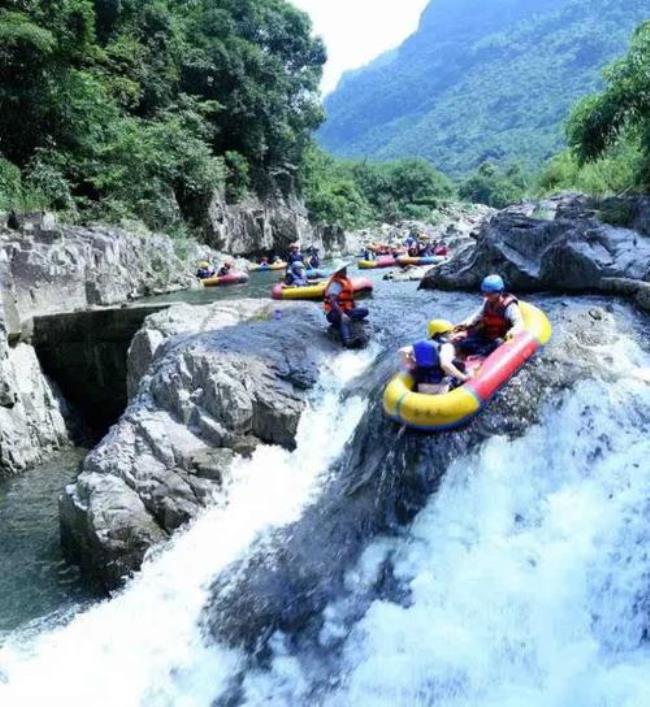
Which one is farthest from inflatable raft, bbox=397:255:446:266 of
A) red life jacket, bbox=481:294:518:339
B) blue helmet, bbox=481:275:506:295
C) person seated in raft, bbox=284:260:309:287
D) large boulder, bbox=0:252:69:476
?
blue helmet, bbox=481:275:506:295

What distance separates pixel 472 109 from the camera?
450ft

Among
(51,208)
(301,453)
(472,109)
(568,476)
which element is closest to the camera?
A: (568,476)

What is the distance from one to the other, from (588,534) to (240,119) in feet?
89.7

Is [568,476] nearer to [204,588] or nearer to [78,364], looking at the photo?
[204,588]

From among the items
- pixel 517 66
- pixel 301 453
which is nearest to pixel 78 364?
pixel 301 453

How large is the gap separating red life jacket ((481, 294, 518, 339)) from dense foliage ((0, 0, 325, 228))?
10994 mm

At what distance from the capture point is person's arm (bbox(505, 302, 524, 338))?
24.9 ft

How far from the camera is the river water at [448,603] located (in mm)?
4727

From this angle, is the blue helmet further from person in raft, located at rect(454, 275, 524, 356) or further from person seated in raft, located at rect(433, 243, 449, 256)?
person seated in raft, located at rect(433, 243, 449, 256)

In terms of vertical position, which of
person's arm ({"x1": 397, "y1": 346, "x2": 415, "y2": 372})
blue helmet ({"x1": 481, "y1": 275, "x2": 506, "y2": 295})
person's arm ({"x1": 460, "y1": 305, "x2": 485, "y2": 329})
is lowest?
person's arm ({"x1": 397, "y1": 346, "x2": 415, "y2": 372})

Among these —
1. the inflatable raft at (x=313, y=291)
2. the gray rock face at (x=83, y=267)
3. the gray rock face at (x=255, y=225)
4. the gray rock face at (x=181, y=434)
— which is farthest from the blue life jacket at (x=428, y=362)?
the gray rock face at (x=255, y=225)

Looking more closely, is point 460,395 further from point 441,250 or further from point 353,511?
point 441,250

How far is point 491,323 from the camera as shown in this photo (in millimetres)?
8047

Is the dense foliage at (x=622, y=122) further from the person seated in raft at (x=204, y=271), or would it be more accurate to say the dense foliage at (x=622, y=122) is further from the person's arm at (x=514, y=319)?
the person seated in raft at (x=204, y=271)
